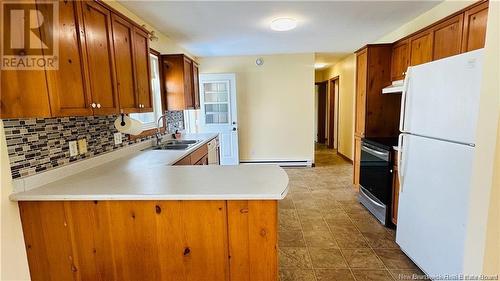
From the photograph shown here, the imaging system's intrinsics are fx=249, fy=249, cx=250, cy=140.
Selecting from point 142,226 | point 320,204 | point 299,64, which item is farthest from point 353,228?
point 299,64

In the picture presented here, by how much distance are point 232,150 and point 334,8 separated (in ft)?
11.2

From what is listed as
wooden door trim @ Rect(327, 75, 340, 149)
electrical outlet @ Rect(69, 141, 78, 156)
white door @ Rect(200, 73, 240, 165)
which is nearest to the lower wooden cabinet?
electrical outlet @ Rect(69, 141, 78, 156)

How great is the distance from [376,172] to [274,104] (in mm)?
2942

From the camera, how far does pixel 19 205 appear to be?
1.39 m

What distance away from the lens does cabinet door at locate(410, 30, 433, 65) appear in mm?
2709

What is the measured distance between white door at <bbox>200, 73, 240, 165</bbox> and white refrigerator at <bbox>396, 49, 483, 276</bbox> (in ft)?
11.8

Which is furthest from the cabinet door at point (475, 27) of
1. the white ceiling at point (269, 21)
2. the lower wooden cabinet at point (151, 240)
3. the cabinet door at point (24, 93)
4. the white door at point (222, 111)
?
the white door at point (222, 111)

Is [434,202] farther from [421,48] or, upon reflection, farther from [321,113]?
[321,113]

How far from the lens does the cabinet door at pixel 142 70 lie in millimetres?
2170

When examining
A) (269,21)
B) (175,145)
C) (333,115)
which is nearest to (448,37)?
(269,21)

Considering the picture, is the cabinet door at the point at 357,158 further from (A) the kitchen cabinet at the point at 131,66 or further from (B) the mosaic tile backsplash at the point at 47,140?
(B) the mosaic tile backsplash at the point at 47,140

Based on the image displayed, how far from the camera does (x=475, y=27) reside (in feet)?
7.10
